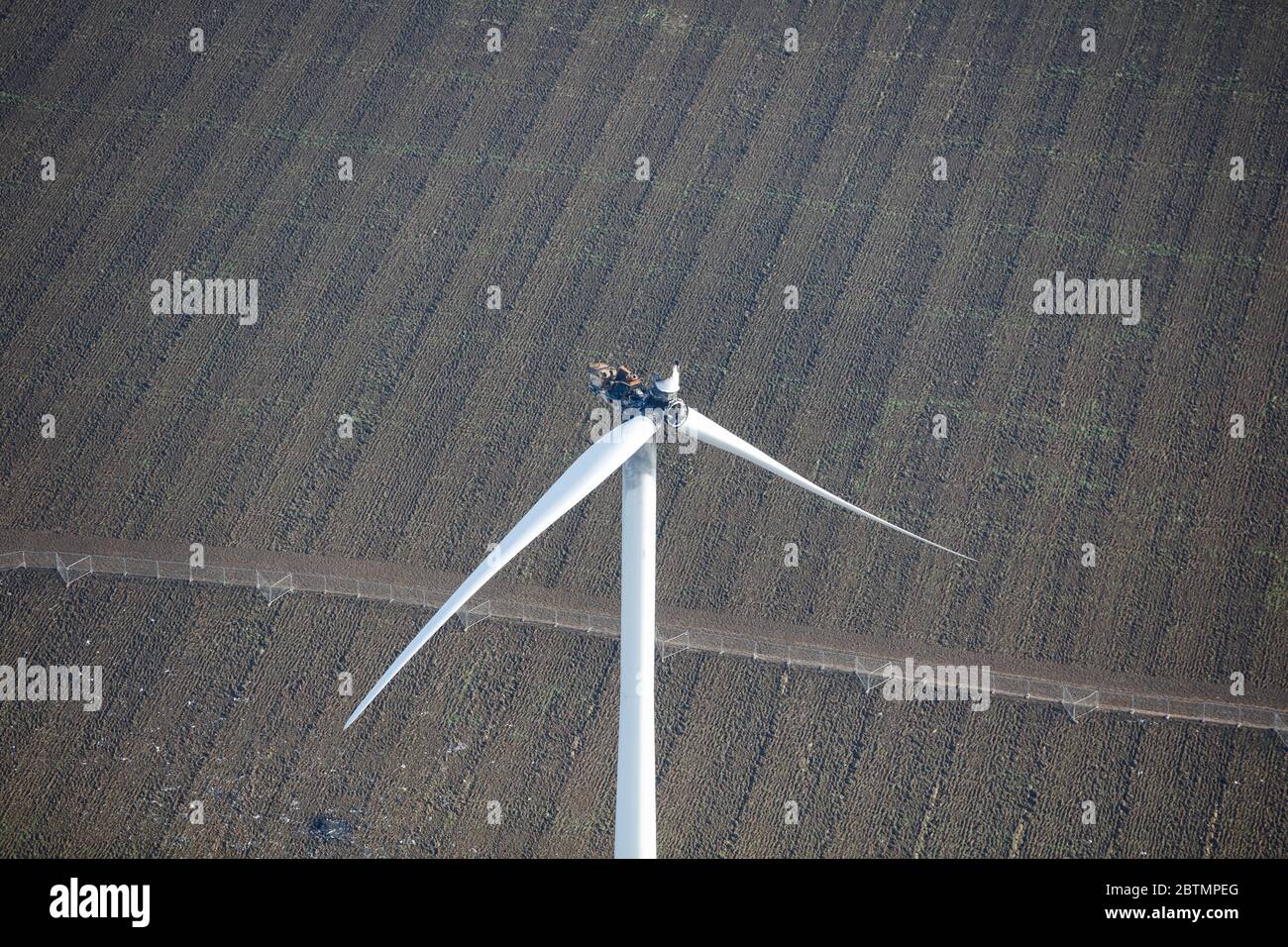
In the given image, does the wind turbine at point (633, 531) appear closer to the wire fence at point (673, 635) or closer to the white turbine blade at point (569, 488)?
the white turbine blade at point (569, 488)

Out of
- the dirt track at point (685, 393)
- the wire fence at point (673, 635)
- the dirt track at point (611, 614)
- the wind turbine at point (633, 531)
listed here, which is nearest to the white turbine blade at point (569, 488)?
the wind turbine at point (633, 531)

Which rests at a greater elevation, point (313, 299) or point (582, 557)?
point (313, 299)

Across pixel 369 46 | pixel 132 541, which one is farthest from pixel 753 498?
pixel 369 46

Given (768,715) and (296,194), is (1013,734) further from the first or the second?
(296,194)

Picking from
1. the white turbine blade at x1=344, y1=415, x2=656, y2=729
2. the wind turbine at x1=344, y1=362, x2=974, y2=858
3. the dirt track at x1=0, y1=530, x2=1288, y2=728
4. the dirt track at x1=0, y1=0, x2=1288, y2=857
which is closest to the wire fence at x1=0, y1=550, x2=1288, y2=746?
the dirt track at x1=0, y1=530, x2=1288, y2=728

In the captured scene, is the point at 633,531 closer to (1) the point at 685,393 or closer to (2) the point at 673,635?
(2) the point at 673,635

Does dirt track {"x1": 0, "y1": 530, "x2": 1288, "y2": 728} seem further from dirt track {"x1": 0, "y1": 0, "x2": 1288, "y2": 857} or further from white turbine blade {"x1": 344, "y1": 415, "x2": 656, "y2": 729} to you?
white turbine blade {"x1": 344, "y1": 415, "x2": 656, "y2": 729}
